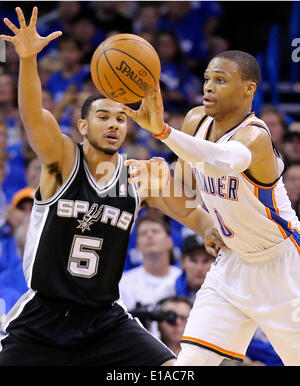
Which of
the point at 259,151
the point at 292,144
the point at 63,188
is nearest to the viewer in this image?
the point at 259,151

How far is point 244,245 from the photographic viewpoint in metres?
4.14

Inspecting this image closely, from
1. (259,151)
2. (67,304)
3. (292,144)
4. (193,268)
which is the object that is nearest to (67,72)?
(292,144)

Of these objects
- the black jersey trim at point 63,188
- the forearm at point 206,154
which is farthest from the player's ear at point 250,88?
the black jersey trim at point 63,188

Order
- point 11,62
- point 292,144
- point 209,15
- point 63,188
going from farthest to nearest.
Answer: point 209,15 → point 11,62 → point 292,144 → point 63,188

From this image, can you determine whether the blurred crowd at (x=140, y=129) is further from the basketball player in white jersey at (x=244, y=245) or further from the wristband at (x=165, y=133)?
the wristband at (x=165, y=133)

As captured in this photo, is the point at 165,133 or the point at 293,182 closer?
the point at 165,133

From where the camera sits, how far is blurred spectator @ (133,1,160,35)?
9.84m

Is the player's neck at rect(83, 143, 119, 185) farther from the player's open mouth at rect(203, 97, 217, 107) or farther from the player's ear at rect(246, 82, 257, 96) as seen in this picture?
the player's ear at rect(246, 82, 257, 96)

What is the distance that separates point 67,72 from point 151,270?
3.89 m

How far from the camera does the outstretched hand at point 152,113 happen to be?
3562mm

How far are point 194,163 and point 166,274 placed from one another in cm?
292

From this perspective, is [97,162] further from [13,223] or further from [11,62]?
[11,62]

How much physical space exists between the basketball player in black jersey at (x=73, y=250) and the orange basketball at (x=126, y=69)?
340 mm
